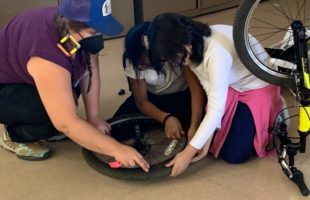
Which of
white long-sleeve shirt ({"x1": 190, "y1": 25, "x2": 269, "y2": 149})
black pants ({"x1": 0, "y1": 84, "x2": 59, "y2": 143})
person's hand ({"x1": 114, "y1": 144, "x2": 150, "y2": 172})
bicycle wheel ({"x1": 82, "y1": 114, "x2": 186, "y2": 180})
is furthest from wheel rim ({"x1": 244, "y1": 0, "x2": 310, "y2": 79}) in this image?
black pants ({"x1": 0, "y1": 84, "x2": 59, "y2": 143})

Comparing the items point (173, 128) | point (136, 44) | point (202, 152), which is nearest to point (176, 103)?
point (173, 128)

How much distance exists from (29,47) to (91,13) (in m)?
0.27

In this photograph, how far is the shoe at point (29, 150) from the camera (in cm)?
188

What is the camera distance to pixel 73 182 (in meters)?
1.73

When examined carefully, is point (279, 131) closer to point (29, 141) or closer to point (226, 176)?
point (226, 176)

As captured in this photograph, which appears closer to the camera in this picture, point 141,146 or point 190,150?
point 190,150

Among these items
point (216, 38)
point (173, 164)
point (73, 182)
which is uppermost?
point (216, 38)

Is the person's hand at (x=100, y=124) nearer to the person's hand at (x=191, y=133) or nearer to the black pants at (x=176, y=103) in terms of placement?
the black pants at (x=176, y=103)

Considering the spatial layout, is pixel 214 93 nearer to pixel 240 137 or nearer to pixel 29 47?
pixel 240 137

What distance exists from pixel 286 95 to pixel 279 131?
0.61 meters

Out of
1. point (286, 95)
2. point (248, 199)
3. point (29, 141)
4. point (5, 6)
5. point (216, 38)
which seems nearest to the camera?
point (248, 199)

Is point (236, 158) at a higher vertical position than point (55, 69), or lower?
lower

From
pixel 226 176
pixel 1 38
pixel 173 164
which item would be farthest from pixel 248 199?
pixel 1 38

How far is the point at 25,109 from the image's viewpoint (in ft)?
5.77
